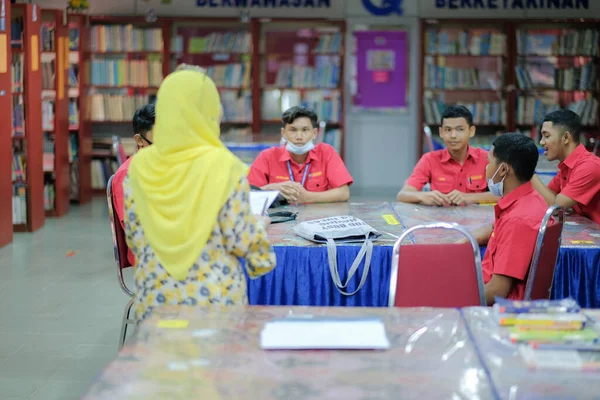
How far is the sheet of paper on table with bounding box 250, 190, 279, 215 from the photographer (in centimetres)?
400

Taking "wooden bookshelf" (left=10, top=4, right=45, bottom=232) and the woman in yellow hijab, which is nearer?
the woman in yellow hijab

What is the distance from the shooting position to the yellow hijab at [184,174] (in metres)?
2.59

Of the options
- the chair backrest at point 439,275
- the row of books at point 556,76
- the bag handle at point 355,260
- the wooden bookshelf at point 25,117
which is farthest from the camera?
the row of books at point 556,76

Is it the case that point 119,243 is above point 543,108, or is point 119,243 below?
below

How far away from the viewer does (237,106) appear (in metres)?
10.4

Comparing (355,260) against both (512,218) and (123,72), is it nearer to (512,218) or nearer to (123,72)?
(512,218)

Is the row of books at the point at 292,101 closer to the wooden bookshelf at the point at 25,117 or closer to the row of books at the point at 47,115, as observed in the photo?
the row of books at the point at 47,115

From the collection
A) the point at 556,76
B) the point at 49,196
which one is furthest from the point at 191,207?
the point at 556,76

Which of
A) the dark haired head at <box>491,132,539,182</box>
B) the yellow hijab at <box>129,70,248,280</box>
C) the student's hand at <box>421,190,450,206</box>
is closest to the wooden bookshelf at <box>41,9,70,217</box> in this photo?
the student's hand at <box>421,190,450,206</box>

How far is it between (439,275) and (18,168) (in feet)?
19.1

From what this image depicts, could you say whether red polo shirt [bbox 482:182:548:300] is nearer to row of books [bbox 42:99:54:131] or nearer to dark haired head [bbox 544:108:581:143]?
dark haired head [bbox 544:108:581:143]

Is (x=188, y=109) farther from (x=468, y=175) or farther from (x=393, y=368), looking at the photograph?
(x=468, y=175)

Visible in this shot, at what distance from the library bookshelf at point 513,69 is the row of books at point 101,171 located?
12.2 ft

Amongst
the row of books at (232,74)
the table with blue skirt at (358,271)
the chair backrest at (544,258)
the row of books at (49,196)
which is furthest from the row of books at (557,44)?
the chair backrest at (544,258)
